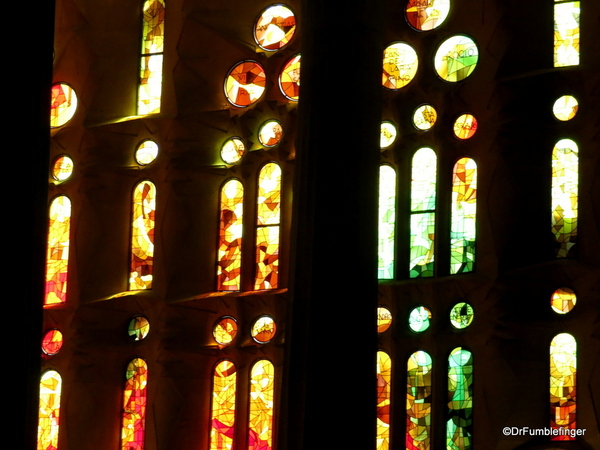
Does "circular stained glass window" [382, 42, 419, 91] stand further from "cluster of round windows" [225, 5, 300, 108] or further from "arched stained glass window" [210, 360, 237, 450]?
"arched stained glass window" [210, 360, 237, 450]

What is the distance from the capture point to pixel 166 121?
53.9 ft

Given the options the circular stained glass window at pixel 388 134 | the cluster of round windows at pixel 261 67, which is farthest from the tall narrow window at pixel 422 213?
the cluster of round windows at pixel 261 67

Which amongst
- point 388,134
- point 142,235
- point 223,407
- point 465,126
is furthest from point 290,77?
point 223,407

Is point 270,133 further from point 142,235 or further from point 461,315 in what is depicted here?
point 461,315

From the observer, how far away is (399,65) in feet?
49.0

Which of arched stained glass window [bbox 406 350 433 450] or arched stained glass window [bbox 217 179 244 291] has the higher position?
arched stained glass window [bbox 217 179 244 291]

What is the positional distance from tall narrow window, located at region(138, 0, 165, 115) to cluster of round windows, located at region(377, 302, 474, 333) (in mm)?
5147

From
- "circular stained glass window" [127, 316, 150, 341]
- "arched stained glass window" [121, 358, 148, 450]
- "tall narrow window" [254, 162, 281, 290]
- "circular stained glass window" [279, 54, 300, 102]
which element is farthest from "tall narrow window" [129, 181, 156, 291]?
"circular stained glass window" [279, 54, 300, 102]

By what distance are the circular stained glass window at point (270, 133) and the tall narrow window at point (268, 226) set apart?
1.00ft

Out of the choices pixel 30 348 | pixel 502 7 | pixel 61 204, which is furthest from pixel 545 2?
pixel 30 348

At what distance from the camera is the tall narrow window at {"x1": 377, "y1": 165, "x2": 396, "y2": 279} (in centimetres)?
1462

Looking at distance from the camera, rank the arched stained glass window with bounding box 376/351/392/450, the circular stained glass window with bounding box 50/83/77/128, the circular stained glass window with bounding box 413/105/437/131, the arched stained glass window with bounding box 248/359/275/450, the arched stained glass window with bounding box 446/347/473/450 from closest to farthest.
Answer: the arched stained glass window with bounding box 446/347/473/450 → the arched stained glass window with bounding box 376/351/392/450 → the circular stained glass window with bounding box 413/105/437/131 → the arched stained glass window with bounding box 248/359/275/450 → the circular stained glass window with bounding box 50/83/77/128

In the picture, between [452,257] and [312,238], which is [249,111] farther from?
[312,238]

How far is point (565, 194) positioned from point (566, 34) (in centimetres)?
198
